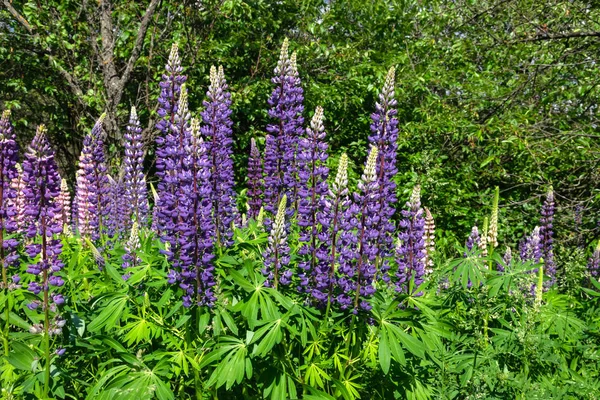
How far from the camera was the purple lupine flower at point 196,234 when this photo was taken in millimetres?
2740

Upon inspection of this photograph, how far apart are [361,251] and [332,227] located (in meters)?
0.19

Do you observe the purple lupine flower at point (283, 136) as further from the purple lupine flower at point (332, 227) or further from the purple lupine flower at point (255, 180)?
the purple lupine flower at point (332, 227)

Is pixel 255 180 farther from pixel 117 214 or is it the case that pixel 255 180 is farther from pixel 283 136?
pixel 117 214

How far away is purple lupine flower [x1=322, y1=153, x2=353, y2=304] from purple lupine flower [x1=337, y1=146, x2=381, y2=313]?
33mm

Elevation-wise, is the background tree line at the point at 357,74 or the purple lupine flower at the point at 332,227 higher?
the background tree line at the point at 357,74

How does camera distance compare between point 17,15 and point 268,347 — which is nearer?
point 268,347

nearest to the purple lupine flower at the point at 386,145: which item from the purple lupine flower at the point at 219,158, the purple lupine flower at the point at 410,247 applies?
the purple lupine flower at the point at 410,247

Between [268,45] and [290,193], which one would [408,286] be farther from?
[268,45]

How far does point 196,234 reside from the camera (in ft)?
9.04

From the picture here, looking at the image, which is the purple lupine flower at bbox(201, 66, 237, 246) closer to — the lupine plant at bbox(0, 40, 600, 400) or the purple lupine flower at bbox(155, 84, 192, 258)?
the lupine plant at bbox(0, 40, 600, 400)

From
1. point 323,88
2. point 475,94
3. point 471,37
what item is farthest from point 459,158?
point 323,88

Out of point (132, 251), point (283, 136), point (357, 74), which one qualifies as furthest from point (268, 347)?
point (357, 74)

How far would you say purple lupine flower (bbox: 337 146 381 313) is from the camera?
9.17 ft

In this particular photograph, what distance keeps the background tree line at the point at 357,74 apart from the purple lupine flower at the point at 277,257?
14.7 ft
